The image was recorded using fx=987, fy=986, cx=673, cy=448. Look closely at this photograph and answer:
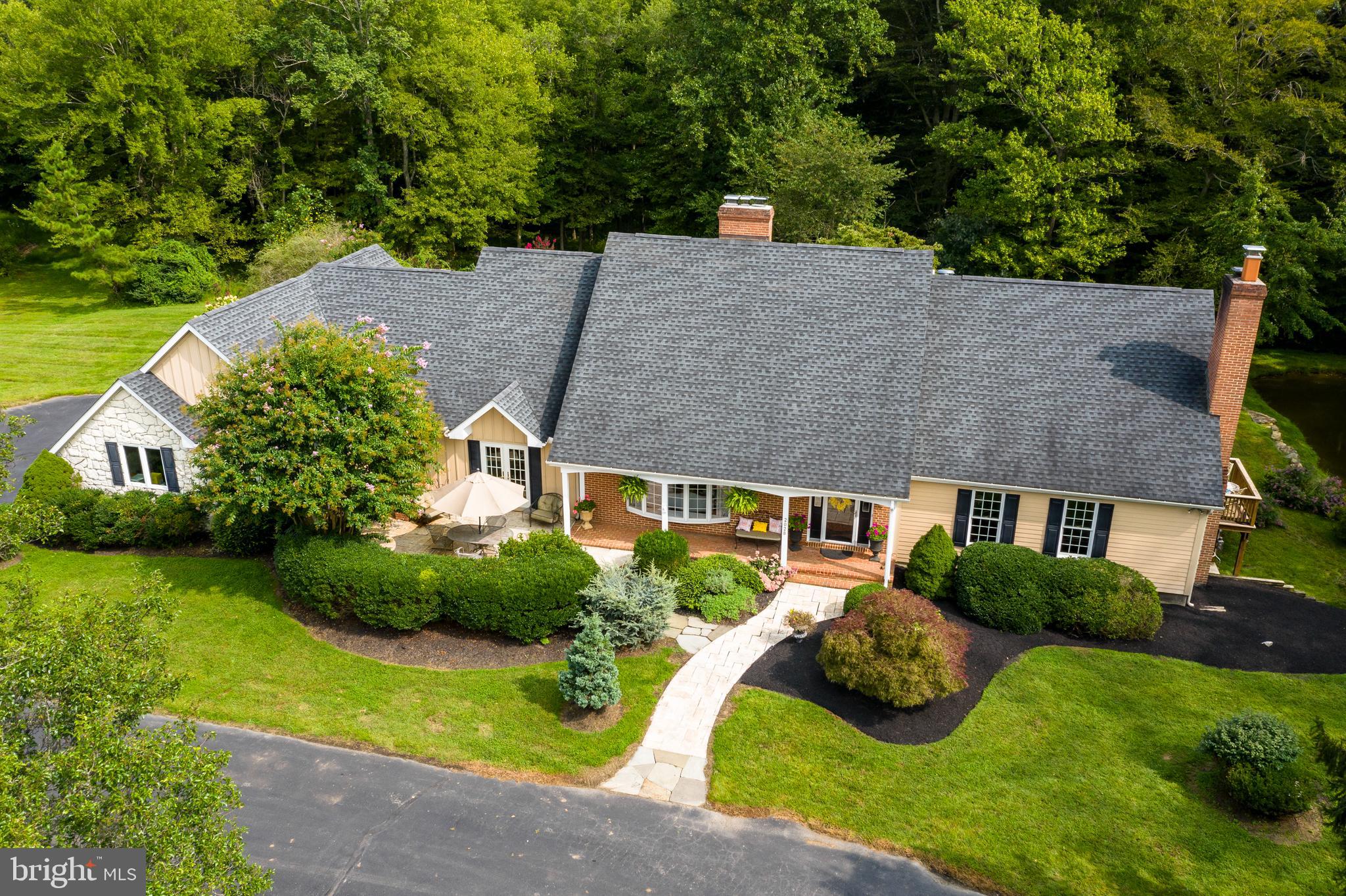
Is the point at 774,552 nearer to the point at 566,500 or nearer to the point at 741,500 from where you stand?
the point at 741,500

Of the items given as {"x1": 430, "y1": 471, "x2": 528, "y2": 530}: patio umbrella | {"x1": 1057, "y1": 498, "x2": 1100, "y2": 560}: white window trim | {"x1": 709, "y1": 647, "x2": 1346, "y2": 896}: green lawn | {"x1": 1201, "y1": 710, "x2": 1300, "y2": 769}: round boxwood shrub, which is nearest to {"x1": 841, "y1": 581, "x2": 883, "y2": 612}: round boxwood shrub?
{"x1": 709, "y1": 647, "x2": 1346, "y2": 896}: green lawn

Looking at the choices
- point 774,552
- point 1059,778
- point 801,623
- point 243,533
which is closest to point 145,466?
point 243,533

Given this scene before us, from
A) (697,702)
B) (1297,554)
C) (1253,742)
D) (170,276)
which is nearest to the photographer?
(1253,742)

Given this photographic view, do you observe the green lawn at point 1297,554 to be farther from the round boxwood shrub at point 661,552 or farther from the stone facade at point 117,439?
the stone facade at point 117,439

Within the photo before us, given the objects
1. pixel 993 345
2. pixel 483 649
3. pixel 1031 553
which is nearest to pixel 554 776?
pixel 483 649

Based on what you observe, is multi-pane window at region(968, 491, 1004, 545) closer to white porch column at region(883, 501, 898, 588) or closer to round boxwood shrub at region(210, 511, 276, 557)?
white porch column at region(883, 501, 898, 588)

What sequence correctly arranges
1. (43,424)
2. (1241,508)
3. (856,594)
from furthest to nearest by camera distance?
1. (43,424)
2. (1241,508)
3. (856,594)

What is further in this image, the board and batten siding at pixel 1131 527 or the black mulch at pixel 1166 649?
the board and batten siding at pixel 1131 527

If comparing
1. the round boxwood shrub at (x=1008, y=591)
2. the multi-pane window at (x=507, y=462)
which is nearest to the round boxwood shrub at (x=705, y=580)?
the round boxwood shrub at (x=1008, y=591)
